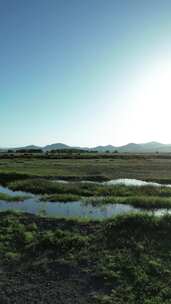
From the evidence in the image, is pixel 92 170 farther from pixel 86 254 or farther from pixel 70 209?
pixel 86 254

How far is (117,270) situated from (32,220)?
972 centimetres

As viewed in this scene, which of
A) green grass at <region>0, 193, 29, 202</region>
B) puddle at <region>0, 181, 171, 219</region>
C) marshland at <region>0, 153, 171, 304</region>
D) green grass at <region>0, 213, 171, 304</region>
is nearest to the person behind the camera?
marshland at <region>0, 153, 171, 304</region>

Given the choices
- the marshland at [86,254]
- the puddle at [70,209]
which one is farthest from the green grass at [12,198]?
the marshland at [86,254]

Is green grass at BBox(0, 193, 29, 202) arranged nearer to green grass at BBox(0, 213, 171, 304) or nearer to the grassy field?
green grass at BBox(0, 213, 171, 304)

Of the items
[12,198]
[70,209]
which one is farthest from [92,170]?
[70,209]

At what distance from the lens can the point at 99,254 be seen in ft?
44.9

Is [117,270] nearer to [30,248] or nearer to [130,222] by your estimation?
[30,248]

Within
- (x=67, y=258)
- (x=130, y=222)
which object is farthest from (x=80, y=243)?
(x=130, y=222)

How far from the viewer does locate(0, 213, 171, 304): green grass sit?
33.9ft

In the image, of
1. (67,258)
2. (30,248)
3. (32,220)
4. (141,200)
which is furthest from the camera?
(141,200)

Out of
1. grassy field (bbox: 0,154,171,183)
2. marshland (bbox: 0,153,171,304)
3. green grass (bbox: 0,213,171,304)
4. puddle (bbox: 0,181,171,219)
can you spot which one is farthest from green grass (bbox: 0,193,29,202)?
grassy field (bbox: 0,154,171,183)

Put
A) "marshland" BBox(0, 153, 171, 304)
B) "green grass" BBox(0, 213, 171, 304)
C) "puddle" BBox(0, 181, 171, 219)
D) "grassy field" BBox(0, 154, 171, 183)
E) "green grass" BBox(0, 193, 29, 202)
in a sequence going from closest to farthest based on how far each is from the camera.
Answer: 1. "marshland" BBox(0, 153, 171, 304)
2. "green grass" BBox(0, 213, 171, 304)
3. "puddle" BBox(0, 181, 171, 219)
4. "green grass" BBox(0, 193, 29, 202)
5. "grassy field" BBox(0, 154, 171, 183)

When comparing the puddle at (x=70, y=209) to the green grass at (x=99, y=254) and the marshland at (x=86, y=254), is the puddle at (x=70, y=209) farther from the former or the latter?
the green grass at (x=99, y=254)

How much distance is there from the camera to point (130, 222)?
1814 centimetres
